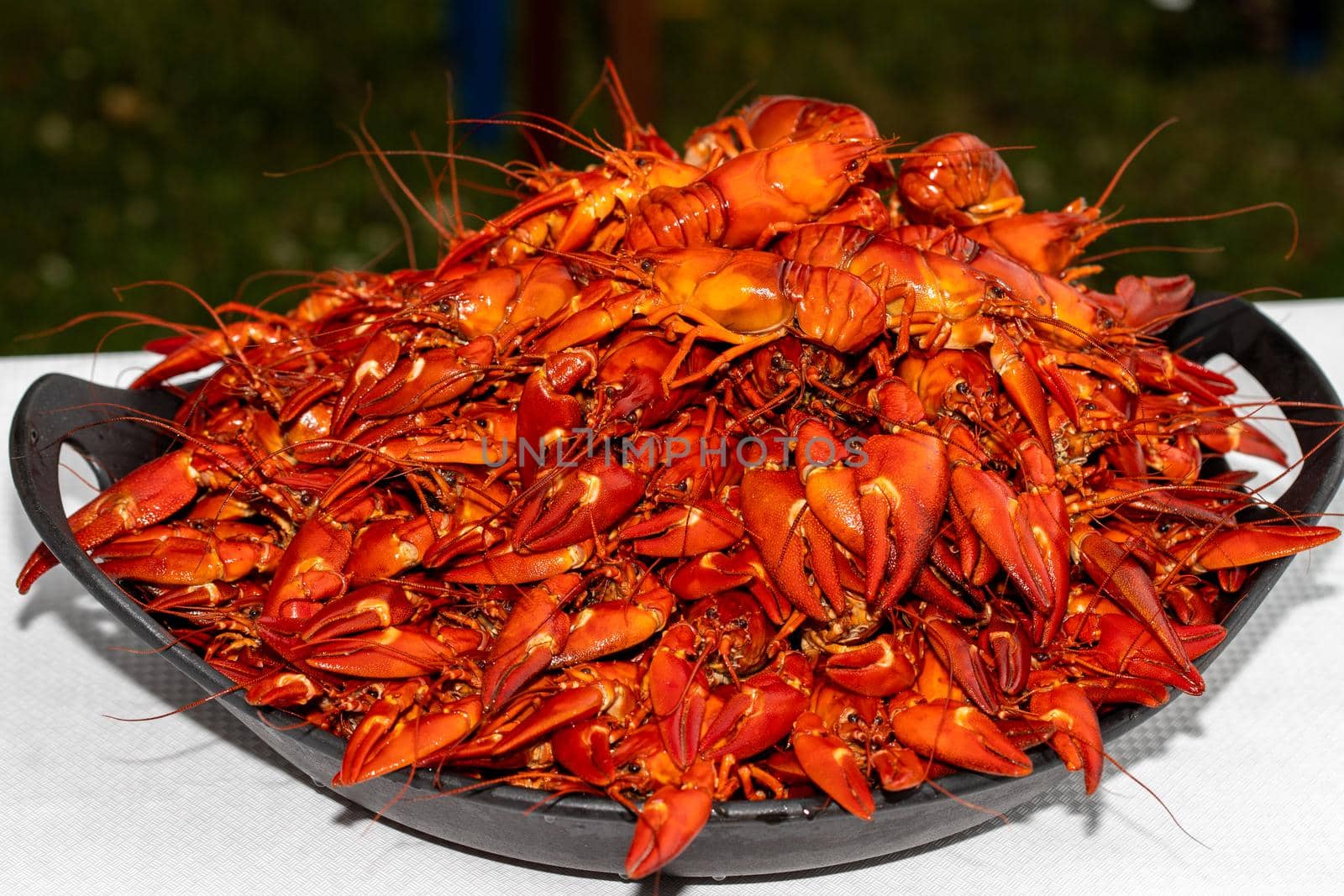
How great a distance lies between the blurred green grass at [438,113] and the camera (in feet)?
9.02

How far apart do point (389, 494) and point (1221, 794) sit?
67cm

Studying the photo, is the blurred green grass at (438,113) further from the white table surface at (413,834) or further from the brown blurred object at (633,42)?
the white table surface at (413,834)

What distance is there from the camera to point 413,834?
38.0 inches

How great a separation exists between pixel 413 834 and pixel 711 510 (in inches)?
13.3

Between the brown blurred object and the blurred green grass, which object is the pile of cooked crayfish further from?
the blurred green grass

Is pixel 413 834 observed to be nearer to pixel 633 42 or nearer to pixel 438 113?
pixel 633 42

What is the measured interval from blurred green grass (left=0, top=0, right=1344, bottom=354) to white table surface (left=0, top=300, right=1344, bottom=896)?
5.24 ft

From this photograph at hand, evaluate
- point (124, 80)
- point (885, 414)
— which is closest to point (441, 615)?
point (885, 414)

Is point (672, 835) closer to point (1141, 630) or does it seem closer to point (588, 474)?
point (588, 474)

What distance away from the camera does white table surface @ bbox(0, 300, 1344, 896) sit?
933mm

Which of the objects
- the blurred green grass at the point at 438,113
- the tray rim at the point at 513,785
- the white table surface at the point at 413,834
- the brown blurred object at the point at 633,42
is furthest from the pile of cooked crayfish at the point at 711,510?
the blurred green grass at the point at 438,113

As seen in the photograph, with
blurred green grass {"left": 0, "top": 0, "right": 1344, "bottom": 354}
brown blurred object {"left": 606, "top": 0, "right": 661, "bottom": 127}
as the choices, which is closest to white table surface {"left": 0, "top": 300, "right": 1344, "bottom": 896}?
brown blurred object {"left": 606, "top": 0, "right": 661, "bottom": 127}

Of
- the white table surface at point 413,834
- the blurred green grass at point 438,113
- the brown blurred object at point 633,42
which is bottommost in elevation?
the blurred green grass at point 438,113

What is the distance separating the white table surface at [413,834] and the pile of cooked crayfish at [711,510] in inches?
5.0
